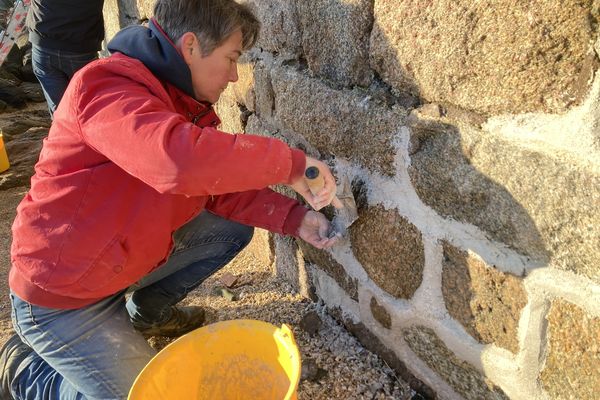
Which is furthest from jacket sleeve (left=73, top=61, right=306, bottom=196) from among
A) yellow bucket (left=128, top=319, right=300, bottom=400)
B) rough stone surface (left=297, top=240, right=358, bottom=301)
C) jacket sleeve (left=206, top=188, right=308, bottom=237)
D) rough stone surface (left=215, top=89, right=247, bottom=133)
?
rough stone surface (left=215, top=89, right=247, bottom=133)

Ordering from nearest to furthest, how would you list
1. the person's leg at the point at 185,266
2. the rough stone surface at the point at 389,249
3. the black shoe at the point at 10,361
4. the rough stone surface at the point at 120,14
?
the rough stone surface at the point at 389,249 → the black shoe at the point at 10,361 → the person's leg at the point at 185,266 → the rough stone surface at the point at 120,14

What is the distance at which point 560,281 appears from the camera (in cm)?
112

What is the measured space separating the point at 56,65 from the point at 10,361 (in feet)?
7.04

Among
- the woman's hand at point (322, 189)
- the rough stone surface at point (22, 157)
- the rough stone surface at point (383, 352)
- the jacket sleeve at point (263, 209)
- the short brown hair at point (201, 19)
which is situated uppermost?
the short brown hair at point (201, 19)

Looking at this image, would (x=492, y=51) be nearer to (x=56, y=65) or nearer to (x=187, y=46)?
(x=187, y=46)

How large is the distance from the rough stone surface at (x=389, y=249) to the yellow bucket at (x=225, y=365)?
0.39 meters

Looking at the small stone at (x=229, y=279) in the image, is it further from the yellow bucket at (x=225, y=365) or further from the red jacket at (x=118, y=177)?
the yellow bucket at (x=225, y=365)

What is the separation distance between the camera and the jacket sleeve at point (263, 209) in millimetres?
1868

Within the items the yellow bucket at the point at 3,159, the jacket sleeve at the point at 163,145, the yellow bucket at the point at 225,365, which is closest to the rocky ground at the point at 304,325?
the yellow bucket at the point at 225,365

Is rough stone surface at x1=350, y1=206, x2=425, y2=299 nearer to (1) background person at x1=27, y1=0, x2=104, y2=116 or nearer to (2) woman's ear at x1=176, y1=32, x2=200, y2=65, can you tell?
(2) woman's ear at x1=176, y1=32, x2=200, y2=65

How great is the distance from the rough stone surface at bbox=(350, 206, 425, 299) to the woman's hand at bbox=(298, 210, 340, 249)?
0.32ft

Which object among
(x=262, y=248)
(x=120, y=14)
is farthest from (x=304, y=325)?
(x=120, y=14)

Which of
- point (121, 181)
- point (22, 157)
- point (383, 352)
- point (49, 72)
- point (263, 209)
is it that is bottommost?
point (22, 157)

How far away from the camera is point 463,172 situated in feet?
4.12
